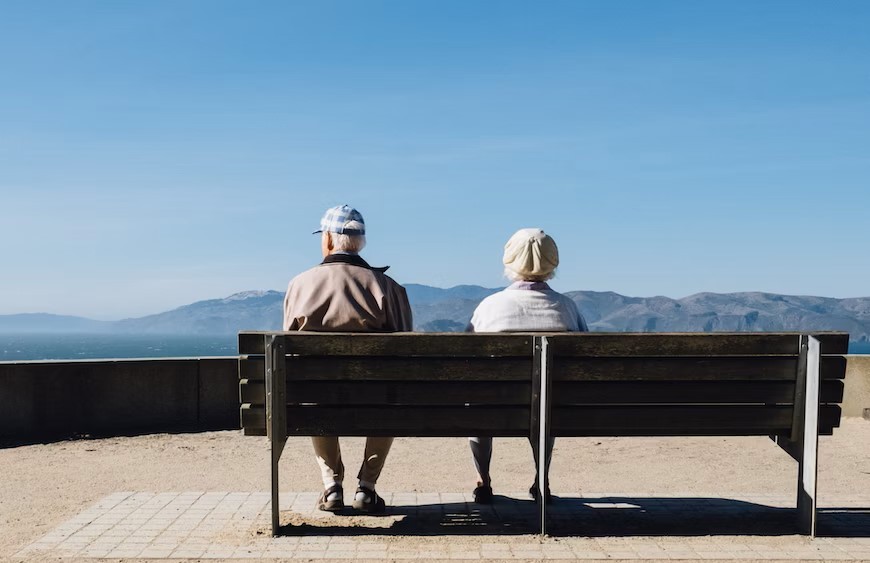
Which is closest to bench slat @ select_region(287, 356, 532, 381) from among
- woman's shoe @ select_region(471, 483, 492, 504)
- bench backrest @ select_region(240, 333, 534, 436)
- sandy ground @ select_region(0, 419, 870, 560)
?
bench backrest @ select_region(240, 333, 534, 436)

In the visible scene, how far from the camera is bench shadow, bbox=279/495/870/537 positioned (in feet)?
16.1

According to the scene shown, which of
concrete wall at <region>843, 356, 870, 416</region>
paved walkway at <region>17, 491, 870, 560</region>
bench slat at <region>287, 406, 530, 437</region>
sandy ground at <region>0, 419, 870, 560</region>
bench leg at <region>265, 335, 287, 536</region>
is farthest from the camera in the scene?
concrete wall at <region>843, 356, 870, 416</region>

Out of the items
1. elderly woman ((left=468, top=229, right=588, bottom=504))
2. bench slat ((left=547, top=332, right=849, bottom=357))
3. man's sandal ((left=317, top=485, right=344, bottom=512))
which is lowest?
man's sandal ((left=317, top=485, right=344, bottom=512))

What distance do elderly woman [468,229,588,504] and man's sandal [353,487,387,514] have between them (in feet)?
2.31

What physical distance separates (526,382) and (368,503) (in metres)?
1.23

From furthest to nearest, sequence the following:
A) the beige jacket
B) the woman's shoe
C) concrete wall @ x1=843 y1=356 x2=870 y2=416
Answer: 1. concrete wall @ x1=843 y1=356 x2=870 y2=416
2. the woman's shoe
3. the beige jacket

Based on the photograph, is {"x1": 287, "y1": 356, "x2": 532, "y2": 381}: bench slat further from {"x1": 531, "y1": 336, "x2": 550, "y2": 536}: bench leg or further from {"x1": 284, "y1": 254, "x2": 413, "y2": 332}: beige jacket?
{"x1": 284, "y1": 254, "x2": 413, "y2": 332}: beige jacket

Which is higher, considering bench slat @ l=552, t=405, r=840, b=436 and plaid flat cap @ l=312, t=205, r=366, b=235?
plaid flat cap @ l=312, t=205, r=366, b=235

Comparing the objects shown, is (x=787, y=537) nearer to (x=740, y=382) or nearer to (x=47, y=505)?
(x=740, y=382)

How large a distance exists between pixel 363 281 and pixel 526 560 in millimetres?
1799

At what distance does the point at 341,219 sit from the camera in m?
5.38

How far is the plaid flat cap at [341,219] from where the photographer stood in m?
5.37

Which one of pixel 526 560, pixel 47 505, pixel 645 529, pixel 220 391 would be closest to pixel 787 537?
pixel 645 529

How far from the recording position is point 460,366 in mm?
4715
